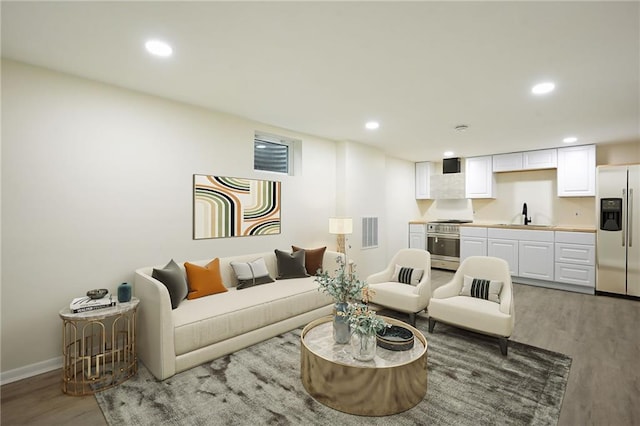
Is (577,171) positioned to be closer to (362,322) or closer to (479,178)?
(479,178)

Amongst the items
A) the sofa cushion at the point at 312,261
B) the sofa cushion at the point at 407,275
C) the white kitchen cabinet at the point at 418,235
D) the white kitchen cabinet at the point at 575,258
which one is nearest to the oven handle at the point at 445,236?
the white kitchen cabinet at the point at 418,235

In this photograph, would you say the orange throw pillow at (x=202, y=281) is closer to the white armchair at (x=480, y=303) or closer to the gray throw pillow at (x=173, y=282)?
the gray throw pillow at (x=173, y=282)

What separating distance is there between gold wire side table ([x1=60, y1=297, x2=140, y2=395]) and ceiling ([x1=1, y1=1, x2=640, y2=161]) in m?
1.99

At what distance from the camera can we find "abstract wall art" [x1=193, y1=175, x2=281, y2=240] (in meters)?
3.56

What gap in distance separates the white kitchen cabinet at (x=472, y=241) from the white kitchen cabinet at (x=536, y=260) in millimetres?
625

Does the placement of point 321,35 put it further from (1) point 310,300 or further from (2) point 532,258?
(2) point 532,258

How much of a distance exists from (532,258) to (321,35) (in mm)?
5504

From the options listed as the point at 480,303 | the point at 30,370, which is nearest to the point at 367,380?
the point at 480,303

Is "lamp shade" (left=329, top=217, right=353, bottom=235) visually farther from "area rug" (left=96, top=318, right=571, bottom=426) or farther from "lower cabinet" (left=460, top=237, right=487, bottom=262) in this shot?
"lower cabinet" (left=460, top=237, right=487, bottom=262)

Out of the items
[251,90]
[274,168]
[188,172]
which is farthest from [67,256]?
[274,168]

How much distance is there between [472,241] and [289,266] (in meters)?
4.13

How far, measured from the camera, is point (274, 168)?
450cm

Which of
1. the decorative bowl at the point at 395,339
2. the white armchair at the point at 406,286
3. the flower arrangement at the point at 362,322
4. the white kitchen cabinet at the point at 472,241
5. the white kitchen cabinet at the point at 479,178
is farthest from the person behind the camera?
the white kitchen cabinet at the point at 479,178

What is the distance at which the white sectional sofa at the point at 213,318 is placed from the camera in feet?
8.03
